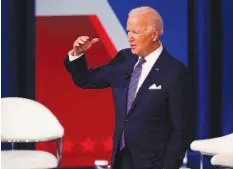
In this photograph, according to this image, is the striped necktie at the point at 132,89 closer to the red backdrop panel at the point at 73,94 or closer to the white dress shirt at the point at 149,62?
the white dress shirt at the point at 149,62

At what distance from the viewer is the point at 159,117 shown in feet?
7.73

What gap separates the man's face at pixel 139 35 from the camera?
92.4 inches

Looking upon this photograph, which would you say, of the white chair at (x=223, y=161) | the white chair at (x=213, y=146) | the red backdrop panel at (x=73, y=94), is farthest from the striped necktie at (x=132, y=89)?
the red backdrop panel at (x=73, y=94)

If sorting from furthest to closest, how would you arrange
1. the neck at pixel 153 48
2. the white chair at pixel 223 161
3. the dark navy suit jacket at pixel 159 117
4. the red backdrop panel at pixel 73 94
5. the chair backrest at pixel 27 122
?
the red backdrop panel at pixel 73 94 < the chair backrest at pixel 27 122 < the white chair at pixel 223 161 < the neck at pixel 153 48 < the dark navy suit jacket at pixel 159 117

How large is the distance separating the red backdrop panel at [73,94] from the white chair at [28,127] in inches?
47.4

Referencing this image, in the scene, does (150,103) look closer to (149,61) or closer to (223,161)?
(149,61)

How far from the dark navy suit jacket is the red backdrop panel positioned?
295 centimetres

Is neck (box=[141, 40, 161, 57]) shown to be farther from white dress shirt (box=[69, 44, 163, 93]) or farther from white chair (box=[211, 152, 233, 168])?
white chair (box=[211, 152, 233, 168])

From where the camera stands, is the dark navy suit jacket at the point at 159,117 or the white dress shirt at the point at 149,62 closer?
the dark navy suit jacket at the point at 159,117

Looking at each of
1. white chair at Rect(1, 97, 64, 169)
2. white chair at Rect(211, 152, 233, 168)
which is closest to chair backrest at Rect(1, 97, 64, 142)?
white chair at Rect(1, 97, 64, 169)

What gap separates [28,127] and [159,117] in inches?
74.2

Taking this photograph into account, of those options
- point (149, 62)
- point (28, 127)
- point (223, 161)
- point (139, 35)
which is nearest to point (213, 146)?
point (223, 161)

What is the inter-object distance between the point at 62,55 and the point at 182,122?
320 cm

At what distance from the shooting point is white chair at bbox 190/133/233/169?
4.01 m
